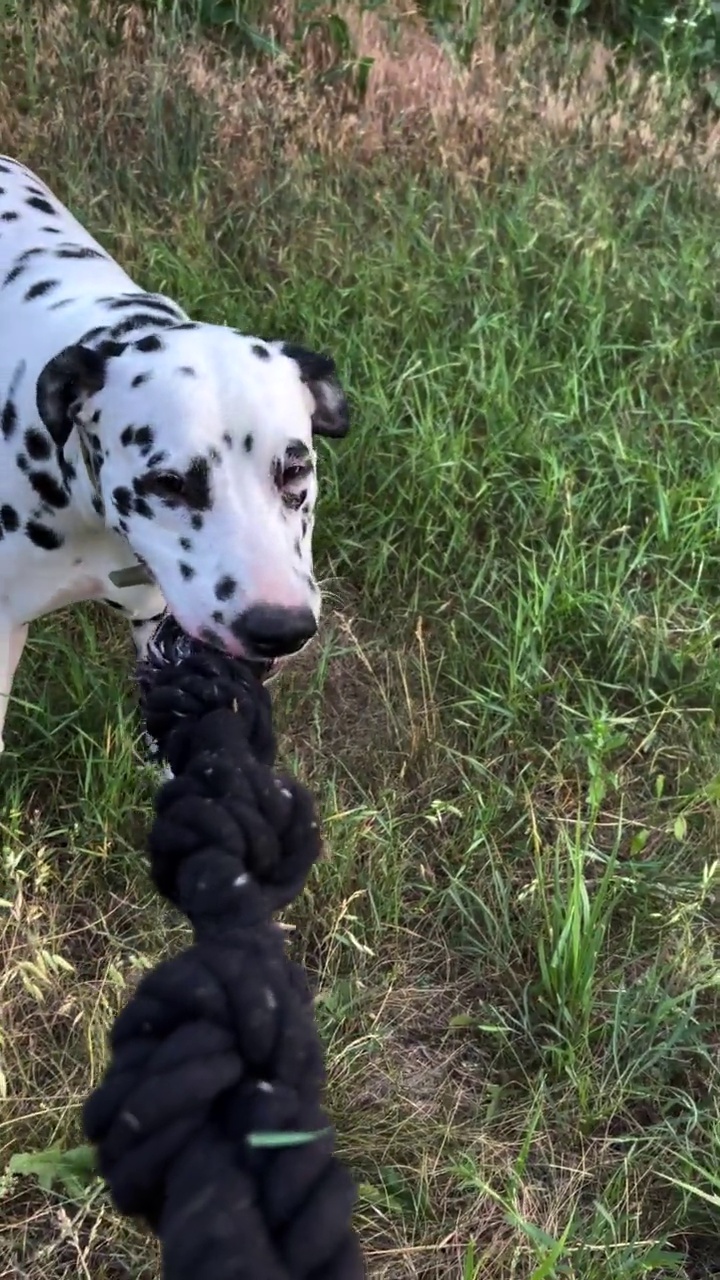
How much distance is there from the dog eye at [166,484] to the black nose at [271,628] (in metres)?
0.30

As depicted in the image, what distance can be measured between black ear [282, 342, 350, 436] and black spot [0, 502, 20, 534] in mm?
687

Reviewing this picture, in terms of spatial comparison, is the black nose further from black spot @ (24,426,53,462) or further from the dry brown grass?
the dry brown grass

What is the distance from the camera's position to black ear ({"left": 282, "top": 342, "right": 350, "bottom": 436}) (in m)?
2.28

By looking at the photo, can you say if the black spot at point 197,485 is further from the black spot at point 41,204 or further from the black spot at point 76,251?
the black spot at point 41,204

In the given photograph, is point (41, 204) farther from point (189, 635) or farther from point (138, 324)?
point (189, 635)

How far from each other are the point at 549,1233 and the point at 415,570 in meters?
1.83

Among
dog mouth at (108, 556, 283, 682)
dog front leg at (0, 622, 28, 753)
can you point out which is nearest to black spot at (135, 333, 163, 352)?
dog mouth at (108, 556, 283, 682)

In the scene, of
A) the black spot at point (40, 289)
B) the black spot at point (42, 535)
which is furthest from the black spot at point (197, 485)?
the black spot at point (40, 289)

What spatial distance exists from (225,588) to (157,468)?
0.28 meters

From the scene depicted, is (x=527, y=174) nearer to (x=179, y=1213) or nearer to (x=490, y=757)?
(x=490, y=757)

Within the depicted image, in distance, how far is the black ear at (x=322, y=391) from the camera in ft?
7.48

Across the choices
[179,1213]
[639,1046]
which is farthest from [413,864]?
[179,1213]

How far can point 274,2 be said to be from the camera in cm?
474

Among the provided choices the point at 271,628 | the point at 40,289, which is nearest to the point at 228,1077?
the point at 271,628
